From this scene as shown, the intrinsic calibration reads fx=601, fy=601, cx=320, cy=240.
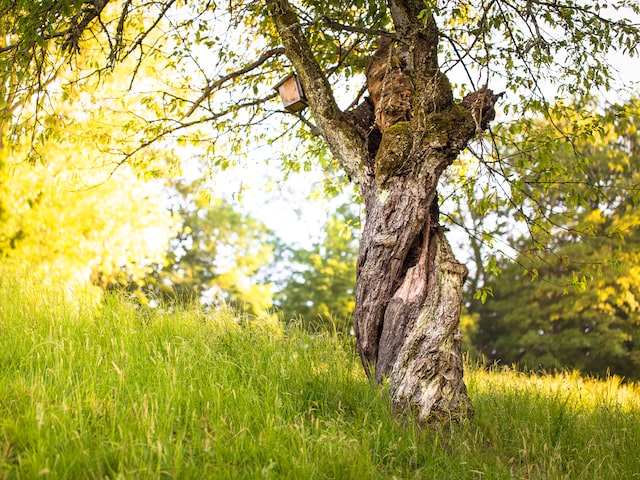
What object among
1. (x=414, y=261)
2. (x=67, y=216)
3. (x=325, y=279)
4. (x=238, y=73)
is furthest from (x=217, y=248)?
(x=414, y=261)

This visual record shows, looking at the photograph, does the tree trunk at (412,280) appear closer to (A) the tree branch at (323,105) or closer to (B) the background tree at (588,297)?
(A) the tree branch at (323,105)

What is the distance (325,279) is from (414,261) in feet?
61.3

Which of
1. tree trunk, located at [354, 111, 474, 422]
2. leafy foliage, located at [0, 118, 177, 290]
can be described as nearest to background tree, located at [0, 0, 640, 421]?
tree trunk, located at [354, 111, 474, 422]

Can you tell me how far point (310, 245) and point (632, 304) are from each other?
13355 millimetres

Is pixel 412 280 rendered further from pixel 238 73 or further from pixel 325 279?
pixel 325 279

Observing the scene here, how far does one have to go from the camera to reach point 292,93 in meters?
6.15

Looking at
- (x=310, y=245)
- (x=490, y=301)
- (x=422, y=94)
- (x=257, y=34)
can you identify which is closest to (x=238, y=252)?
(x=310, y=245)

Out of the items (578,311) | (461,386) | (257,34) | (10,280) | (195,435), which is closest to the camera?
(195,435)

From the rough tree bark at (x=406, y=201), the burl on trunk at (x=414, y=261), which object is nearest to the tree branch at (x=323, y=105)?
the rough tree bark at (x=406, y=201)

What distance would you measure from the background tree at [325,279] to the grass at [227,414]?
16721mm

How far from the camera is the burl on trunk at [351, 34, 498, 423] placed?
488 cm

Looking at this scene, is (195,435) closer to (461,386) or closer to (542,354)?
(461,386)

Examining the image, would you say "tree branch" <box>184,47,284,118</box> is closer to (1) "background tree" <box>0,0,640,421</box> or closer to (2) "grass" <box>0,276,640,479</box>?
(1) "background tree" <box>0,0,640,421</box>

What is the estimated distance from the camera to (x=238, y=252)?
3103 centimetres
